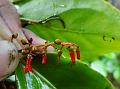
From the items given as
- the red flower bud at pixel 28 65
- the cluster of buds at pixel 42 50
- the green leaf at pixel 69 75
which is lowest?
the green leaf at pixel 69 75

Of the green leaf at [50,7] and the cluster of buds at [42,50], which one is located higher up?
the green leaf at [50,7]

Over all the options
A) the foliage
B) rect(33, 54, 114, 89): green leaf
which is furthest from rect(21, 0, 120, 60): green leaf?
rect(33, 54, 114, 89): green leaf

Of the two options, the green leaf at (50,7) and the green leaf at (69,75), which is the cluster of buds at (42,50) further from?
the green leaf at (50,7)

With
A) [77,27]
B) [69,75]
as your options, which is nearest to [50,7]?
[77,27]

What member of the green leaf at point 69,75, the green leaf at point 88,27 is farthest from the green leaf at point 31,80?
the green leaf at point 88,27

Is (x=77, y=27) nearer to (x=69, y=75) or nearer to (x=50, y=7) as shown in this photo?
(x=50, y=7)

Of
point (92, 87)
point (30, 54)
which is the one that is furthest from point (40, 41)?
point (92, 87)
